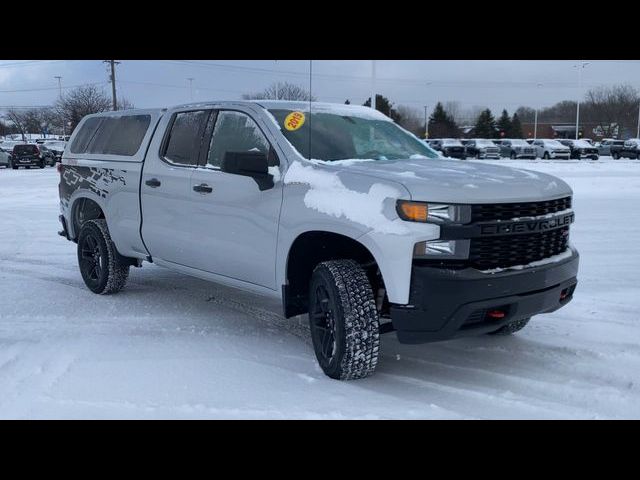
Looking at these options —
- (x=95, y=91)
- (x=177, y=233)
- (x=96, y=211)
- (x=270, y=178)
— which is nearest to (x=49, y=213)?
(x=96, y=211)

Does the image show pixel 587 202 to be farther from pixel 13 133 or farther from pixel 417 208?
pixel 13 133

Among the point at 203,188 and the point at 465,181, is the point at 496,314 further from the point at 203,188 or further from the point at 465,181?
the point at 203,188

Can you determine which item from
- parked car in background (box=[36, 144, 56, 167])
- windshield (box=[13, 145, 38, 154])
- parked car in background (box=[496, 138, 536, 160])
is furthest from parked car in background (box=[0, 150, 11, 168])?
parked car in background (box=[496, 138, 536, 160])

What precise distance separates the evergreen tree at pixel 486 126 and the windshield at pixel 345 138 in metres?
80.9

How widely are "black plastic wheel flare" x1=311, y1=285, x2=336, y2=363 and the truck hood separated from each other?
88 cm

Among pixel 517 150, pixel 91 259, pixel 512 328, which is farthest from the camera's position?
pixel 517 150

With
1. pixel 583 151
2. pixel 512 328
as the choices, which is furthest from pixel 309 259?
pixel 583 151

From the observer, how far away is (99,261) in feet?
21.8

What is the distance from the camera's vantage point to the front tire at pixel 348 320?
4.01 meters

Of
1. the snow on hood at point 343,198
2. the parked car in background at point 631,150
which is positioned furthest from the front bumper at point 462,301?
the parked car in background at point 631,150

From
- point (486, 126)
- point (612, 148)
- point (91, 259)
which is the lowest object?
point (91, 259)

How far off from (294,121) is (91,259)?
311 cm

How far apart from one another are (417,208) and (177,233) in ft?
8.26

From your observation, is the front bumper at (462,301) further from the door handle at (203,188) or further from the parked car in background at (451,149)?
the parked car in background at (451,149)
